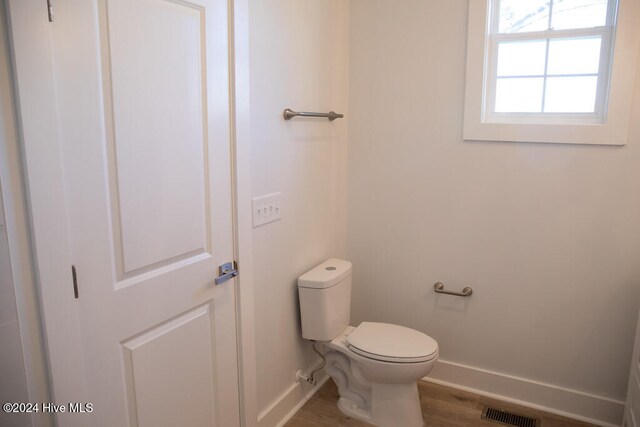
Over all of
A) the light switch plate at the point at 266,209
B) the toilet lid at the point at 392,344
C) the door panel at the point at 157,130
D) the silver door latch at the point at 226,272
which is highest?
the door panel at the point at 157,130

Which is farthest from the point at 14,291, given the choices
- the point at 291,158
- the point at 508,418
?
Answer: the point at 508,418

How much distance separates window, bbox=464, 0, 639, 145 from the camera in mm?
2094

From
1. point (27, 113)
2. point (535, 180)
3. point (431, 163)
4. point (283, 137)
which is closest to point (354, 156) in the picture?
point (431, 163)

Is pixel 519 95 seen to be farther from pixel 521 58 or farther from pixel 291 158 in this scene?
pixel 291 158

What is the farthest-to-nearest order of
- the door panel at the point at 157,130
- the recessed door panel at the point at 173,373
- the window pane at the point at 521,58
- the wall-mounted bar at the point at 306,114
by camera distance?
the window pane at the point at 521,58 < the wall-mounted bar at the point at 306,114 < the recessed door panel at the point at 173,373 < the door panel at the point at 157,130

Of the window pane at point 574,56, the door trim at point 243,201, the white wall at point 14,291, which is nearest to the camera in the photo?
the white wall at point 14,291

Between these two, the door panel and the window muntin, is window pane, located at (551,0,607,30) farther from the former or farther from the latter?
the door panel

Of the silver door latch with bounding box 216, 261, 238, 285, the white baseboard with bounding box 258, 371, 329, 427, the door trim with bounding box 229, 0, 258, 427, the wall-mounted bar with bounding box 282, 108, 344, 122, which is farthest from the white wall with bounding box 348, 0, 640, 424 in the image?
the silver door latch with bounding box 216, 261, 238, 285

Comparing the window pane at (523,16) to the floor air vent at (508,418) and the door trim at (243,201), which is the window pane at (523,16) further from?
the floor air vent at (508,418)

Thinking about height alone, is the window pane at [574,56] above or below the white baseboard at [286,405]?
above

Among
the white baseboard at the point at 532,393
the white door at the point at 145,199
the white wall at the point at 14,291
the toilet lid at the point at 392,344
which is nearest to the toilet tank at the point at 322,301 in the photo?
the toilet lid at the point at 392,344

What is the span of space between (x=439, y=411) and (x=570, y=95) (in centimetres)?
168

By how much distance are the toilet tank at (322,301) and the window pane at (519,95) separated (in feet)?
3.80

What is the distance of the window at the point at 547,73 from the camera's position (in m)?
2.09
